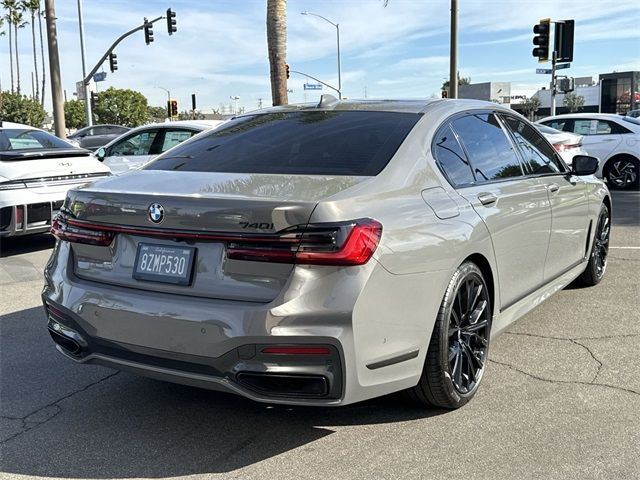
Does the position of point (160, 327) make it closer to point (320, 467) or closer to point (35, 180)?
point (320, 467)

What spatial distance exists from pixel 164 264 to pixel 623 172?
41.8 ft

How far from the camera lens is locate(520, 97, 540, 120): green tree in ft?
259

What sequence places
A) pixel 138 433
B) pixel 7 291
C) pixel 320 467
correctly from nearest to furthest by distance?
pixel 320 467, pixel 138 433, pixel 7 291

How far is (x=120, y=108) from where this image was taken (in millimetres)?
83188

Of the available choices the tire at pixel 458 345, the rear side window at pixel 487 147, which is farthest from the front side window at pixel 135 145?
the tire at pixel 458 345

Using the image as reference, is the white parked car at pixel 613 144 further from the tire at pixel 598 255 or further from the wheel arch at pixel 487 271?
the wheel arch at pixel 487 271

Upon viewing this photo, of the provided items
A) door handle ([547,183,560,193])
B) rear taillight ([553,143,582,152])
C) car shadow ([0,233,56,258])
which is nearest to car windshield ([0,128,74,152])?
car shadow ([0,233,56,258])

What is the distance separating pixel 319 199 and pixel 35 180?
5998 millimetres

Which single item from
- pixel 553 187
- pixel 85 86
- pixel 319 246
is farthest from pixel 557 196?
pixel 85 86

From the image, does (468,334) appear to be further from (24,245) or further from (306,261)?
(24,245)

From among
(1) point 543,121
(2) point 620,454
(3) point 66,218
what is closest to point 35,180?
(3) point 66,218

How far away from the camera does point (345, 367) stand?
277cm

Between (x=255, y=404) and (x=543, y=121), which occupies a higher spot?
(x=543, y=121)

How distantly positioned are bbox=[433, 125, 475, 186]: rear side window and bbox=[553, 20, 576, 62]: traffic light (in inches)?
685
